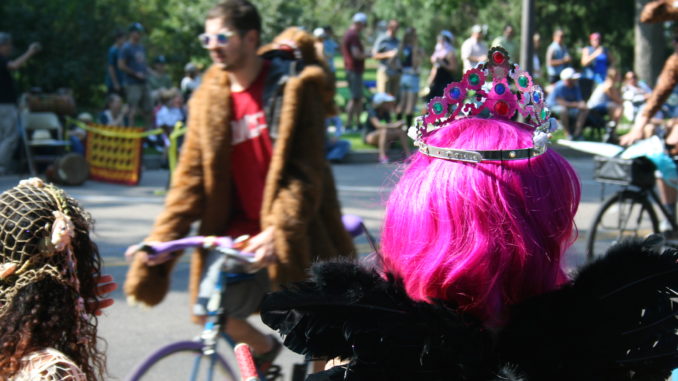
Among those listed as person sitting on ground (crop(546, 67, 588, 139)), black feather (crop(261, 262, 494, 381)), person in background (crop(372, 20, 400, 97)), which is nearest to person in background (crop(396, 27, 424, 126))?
Answer: person in background (crop(372, 20, 400, 97))

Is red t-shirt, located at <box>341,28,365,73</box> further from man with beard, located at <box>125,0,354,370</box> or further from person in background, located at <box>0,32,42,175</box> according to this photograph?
man with beard, located at <box>125,0,354,370</box>

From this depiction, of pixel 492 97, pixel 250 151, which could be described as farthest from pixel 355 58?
pixel 492 97

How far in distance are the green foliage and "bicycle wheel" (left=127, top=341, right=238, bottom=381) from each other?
15503 millimetres

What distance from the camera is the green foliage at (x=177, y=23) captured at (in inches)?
717

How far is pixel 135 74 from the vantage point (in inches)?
586

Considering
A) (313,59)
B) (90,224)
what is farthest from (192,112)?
(90,224)

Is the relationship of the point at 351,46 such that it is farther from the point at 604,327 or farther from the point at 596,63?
the point at 604,327

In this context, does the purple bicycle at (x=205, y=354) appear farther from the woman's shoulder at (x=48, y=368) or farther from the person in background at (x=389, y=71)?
the person in background at (x=389, y=71)

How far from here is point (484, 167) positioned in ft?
5.15

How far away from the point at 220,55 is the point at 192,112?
277 millimetres

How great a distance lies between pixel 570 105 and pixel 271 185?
44.2 feet

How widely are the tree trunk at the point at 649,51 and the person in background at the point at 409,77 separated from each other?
470 cm

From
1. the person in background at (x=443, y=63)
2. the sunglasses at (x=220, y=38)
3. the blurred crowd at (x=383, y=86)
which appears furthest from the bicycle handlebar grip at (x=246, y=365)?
the person in background at (x=443, y=63)

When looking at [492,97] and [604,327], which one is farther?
[492,97]
